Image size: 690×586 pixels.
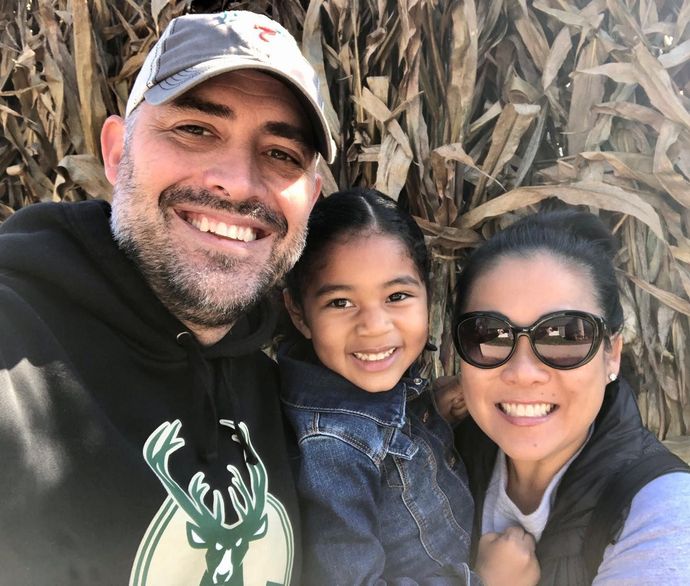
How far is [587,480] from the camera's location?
1.67 metres

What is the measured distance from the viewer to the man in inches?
50.8

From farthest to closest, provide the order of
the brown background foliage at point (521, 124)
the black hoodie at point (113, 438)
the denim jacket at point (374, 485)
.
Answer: the brown background foliage at point (521, 124)
the denim jacket at point (374, 485)
the black hoodie at point (113, 438)

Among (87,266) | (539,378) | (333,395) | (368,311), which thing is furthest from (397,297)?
(87,266)

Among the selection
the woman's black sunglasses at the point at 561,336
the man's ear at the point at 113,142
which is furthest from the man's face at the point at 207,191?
the woman's black sunglasses at the point at 561,336

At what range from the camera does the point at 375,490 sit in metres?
1.89

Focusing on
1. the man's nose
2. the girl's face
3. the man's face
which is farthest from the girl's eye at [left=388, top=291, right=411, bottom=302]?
the man's nose

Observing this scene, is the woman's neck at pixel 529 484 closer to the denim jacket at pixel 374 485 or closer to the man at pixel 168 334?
the denim jacket at pixel 374 485

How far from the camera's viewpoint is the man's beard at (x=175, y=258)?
1.64 meters

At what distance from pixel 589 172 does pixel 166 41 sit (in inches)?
53.5

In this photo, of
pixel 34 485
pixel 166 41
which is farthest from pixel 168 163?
pixel 34 485

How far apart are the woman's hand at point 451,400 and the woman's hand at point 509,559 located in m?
0.47

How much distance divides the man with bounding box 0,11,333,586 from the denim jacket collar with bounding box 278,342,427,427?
0.09 metres

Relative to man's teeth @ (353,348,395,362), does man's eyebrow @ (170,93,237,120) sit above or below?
above

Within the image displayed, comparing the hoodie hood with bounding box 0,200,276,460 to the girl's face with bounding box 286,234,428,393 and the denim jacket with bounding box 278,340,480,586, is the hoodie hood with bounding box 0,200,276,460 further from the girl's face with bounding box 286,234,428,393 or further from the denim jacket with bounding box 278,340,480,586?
the girl's face with bounding box 286,234,428,393
